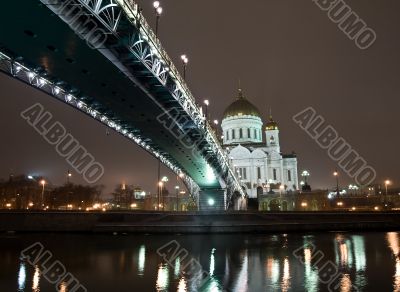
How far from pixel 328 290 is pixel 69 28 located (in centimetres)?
1486

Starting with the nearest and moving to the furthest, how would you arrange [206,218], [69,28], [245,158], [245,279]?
1. [245,279]
2. [69,28]
3. [206,218]
4. [245,158]

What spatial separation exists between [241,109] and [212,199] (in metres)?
52.4

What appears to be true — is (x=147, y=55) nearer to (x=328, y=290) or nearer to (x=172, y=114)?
(x=172, y=114)

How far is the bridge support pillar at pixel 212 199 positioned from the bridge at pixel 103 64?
93.4 feet

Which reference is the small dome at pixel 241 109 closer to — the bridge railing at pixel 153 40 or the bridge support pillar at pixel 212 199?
the bridge support pillar at pixel 212 199

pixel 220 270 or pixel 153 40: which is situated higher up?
pixel 153 40

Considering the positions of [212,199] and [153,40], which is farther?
[212,199]

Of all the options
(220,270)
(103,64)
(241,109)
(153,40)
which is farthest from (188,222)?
(241,109)

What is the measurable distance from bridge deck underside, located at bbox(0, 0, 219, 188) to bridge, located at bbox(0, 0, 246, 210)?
38 millimetres

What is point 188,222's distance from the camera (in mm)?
41219

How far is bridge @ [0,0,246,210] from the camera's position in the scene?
54.0ft

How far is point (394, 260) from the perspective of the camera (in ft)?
63.8

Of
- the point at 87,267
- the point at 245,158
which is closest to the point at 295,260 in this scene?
the point at 87,267

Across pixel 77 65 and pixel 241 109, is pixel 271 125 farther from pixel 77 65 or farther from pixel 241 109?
pixel 77 65
